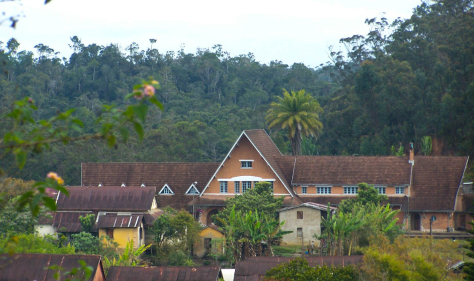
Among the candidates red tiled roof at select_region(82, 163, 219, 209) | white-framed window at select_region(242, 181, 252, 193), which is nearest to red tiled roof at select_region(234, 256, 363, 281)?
white-framed window at select_region(242, 181, 252, 193)

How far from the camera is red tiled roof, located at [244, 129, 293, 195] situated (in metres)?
44.1

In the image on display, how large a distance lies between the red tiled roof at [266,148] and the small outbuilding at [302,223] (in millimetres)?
4037

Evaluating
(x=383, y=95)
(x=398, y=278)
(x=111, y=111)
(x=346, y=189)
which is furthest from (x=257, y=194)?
(x=111, y=111)

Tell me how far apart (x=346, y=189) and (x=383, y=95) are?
19112 millimetres

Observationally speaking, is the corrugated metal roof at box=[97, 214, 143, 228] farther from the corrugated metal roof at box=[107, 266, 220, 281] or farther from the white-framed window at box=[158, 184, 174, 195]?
the corrugated metal roof at box=[107, 266, 220, 281]

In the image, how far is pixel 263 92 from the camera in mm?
90250

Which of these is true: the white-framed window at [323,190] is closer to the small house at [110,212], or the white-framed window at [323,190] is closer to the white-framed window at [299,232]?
the white-framed window at [299,232]

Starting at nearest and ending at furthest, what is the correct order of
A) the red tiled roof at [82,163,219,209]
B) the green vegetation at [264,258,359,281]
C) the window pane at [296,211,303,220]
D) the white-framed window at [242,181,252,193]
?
1. the green vegetation at [264,258,359,281]
2. the window pane at [296,211,303,220]
3. the white-framed window at [242,181,252,193]
4. the red tiled roof at [82,163,219,209]

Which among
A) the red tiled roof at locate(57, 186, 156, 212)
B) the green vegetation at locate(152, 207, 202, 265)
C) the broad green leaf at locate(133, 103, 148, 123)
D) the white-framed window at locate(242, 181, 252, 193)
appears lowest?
the green vegetation at locate(152, 207, 202, 265)

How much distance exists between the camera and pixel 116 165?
4691 cm

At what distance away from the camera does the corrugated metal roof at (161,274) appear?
79.2ft

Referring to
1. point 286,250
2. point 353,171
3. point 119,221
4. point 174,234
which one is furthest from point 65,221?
point 353,171

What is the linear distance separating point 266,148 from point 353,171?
655 cm

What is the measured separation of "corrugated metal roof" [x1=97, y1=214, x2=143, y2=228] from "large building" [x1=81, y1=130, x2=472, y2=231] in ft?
23.1
